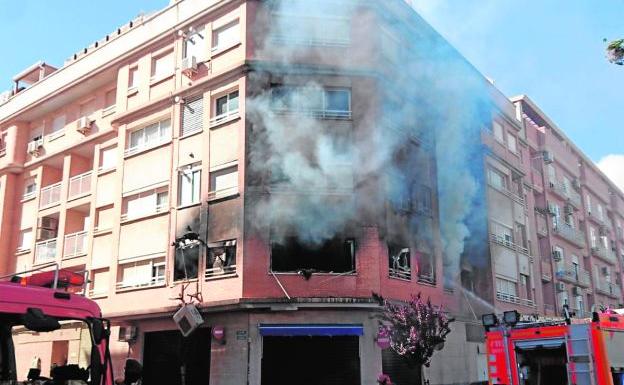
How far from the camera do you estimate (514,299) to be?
2303 cm

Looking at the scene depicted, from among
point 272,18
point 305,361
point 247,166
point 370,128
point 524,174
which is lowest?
point 305,361

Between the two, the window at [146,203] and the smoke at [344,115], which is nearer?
the smoke at [344,115]

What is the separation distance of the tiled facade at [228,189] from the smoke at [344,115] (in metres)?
0.06

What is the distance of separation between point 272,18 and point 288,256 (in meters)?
6.65

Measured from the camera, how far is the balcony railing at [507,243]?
22030 millimetres

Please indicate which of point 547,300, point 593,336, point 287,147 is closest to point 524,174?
point 547,300

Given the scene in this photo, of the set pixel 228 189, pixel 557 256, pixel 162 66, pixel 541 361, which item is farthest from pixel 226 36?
pixel 557 256

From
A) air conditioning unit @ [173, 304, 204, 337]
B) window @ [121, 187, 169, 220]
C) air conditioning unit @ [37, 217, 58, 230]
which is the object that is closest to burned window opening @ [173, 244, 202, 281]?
air conditioning unit @ [173, 304, 204, 337]

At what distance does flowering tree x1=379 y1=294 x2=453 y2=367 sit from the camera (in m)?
14.0

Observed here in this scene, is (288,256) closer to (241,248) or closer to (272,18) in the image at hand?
(241,248)

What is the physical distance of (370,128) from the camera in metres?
15.9

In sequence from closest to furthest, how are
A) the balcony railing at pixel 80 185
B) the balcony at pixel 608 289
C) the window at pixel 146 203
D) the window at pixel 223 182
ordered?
the window at pixel 223 182 → the window at pixel 146 203 → the balcony railing at pixel 80 185 → the balcony at pixel 608 289

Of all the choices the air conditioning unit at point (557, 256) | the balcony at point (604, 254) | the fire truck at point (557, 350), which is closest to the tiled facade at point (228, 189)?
the air conditioning unit at point (557, 256)

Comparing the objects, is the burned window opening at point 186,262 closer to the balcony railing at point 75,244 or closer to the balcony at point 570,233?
the balcony railing at point 75,244
